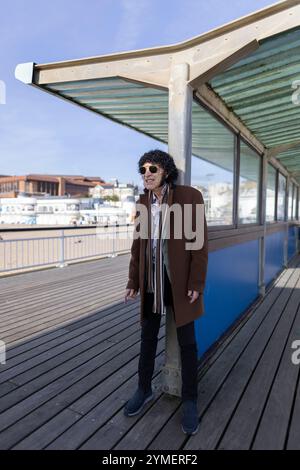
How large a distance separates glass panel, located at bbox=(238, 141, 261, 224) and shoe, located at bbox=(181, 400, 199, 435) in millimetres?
2596

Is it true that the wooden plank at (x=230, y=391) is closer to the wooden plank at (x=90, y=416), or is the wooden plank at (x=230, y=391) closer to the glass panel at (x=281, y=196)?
the wooden plank at (x=90, y=416)

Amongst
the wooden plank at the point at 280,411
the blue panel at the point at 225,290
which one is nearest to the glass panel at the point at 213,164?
the blue panel at the point at 225,290

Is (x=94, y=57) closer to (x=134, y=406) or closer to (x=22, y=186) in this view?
(x=134, y=406)

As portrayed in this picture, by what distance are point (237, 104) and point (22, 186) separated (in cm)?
9947

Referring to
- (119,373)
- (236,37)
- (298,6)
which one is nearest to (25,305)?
(119,373)

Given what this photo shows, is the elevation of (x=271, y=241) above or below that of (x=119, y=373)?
above

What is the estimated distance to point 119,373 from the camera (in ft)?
8.78

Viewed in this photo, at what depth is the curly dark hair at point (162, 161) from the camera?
2066mm

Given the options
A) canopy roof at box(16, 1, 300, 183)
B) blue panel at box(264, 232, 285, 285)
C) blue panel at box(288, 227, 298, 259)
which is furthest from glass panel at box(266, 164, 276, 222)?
blue panel at box(288, 227, 298, 259)

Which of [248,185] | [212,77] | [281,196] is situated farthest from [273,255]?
[212,77]

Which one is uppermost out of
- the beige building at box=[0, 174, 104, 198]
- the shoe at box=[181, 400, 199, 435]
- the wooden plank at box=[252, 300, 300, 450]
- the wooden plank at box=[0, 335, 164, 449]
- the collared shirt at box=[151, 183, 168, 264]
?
the beige building at box=[0, 174, 104, 198]

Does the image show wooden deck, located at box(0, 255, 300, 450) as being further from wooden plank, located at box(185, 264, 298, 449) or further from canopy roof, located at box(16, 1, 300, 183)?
canopy roof, located at box(16, 1, 300, 183)

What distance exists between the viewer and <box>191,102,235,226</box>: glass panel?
306 cm

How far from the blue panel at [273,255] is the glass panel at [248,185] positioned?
101 centimetres
